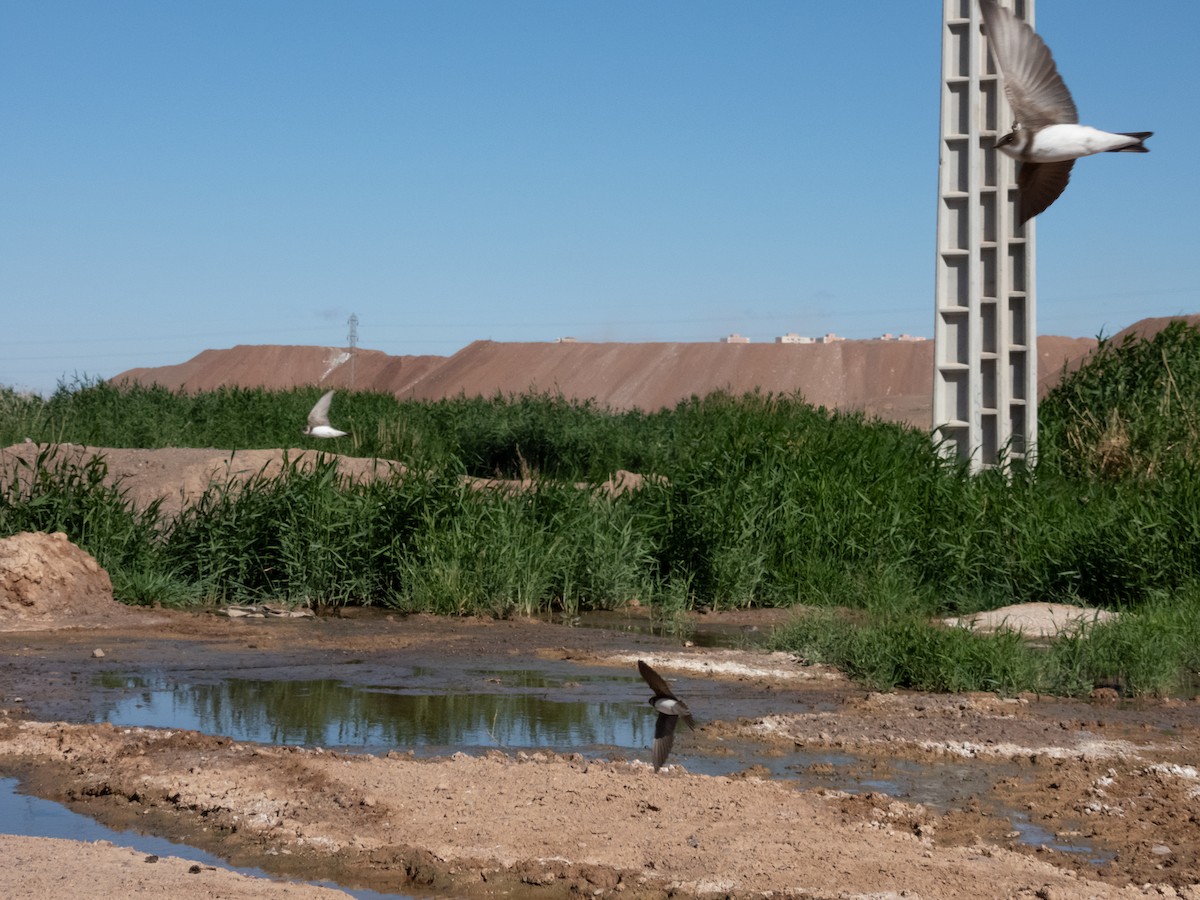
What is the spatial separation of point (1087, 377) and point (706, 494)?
8.64 metres

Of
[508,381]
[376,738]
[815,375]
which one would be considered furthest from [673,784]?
[508,381]

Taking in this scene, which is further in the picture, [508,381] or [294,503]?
[508,381]

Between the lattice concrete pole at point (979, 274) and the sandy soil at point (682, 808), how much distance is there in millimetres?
9083

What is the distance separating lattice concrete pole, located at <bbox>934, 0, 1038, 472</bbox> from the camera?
16.5 metres

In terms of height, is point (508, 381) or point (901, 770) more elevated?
point (508, 381)

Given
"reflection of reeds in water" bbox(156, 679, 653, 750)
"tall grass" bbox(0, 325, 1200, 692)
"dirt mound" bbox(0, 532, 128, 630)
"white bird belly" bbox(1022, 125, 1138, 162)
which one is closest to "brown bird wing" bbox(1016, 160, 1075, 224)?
"white bird belly" bbox(1022, 125, 1138, 162)

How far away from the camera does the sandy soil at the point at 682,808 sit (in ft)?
14.7

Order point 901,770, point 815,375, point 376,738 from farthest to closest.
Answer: point 815,375 < point 376,738 < point 901,770

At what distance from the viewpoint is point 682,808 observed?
523 cm

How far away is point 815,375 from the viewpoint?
57000 millimetres

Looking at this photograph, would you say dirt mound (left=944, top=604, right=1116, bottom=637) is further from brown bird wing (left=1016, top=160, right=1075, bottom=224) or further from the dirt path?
brown bird wing (left=1016, top=160, right=1075, bottom=224)

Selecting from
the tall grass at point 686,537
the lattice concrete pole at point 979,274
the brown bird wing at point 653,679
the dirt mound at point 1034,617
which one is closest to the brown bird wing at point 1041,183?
the brown bird wing at point 653,679

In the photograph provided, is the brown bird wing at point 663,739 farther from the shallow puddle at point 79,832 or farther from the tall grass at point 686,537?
the tall grass at point 686,537

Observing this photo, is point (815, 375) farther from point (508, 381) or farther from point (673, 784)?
point (673, 784)
